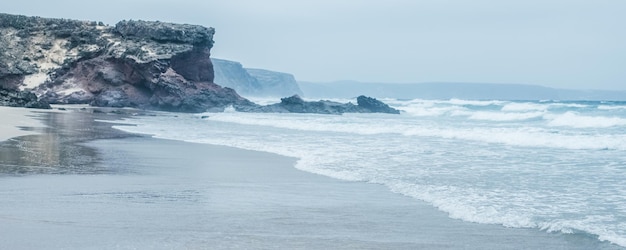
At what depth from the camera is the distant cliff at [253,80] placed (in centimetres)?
15200

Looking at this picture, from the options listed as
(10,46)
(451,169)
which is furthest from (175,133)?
(10,46)

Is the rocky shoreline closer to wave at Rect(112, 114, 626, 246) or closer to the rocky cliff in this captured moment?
the rocky cliff

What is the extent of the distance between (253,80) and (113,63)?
378 ft

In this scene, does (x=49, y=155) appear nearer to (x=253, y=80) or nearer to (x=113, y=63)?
(x=113, y=63)

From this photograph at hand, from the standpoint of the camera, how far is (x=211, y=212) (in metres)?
7.50

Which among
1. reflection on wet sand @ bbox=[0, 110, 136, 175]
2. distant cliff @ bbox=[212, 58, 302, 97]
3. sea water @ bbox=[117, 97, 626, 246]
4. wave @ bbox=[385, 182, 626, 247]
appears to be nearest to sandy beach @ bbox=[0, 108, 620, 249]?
reflection on wet sand @ bbox=[0, 110, 136, 175]

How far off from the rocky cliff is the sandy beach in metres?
36.5

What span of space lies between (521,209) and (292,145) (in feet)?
35.0

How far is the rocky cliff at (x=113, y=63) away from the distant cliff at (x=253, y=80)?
305 feet

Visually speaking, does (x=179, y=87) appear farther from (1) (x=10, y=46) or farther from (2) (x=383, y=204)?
(2) (x=383, y=204)

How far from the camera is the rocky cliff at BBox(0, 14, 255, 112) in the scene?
47.8 m

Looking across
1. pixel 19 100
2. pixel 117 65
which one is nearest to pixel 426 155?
pixel 19 100

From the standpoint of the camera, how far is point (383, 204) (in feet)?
27.6

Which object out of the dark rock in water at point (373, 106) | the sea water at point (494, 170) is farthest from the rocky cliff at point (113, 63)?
the sea water at point (494, 170)
